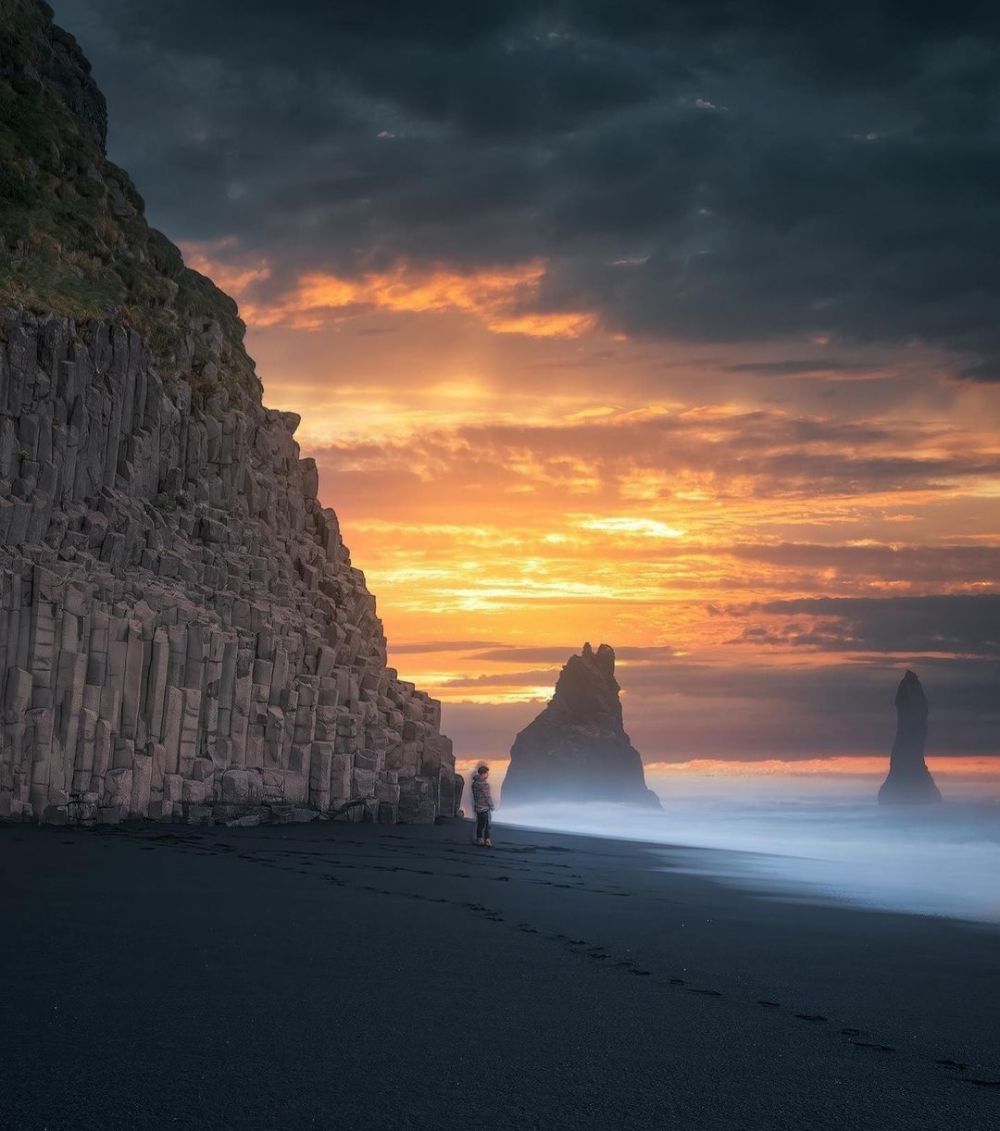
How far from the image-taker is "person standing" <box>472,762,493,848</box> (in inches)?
1388

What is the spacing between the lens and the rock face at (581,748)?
137125 mm

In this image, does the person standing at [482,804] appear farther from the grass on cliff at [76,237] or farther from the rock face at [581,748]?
the rock face at [581,748]

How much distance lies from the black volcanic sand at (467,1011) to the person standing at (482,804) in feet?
48.4

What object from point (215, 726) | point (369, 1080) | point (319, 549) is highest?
point (319, 549)

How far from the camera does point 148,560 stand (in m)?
38.7

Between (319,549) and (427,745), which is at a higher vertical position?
(319,549)

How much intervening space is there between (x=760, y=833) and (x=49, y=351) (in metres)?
48.3

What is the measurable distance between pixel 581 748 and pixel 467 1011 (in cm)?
12901

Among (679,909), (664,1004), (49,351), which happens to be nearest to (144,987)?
(664,1004)

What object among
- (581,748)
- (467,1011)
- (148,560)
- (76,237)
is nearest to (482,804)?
(148,560)

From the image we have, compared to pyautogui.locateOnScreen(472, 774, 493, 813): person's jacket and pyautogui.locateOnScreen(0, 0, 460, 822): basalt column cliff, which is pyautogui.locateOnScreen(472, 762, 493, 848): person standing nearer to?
pyautogui.locateOnScreen(472, 774, 493, 813): person's jacket

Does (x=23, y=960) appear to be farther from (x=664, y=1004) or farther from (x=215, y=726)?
(x=215, y=726)

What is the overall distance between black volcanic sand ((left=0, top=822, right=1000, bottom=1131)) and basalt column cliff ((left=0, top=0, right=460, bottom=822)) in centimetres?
1358

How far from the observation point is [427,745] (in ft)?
157
